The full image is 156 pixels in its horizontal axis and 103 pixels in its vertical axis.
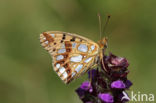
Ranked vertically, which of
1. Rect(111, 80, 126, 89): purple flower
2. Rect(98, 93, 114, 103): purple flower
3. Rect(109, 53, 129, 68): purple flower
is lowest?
Rect(98, 93, 114, 103): purple flower

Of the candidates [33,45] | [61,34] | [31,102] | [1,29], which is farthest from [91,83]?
[1,29]

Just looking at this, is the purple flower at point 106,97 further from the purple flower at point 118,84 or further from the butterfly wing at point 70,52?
Result: the butterfly wing at point 70,52

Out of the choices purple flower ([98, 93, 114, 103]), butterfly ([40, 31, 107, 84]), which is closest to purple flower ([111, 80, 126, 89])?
purple flower ([98, 93, 114, 103])

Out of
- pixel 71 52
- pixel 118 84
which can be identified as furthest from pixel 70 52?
pixel 118 84

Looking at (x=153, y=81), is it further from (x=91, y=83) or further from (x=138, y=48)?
(x=91, y=83)

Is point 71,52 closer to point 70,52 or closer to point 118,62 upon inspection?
point 70,52

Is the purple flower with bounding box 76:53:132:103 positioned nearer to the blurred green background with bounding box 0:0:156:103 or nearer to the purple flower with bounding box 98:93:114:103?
the purple flower with bounding box 98:93:114:103

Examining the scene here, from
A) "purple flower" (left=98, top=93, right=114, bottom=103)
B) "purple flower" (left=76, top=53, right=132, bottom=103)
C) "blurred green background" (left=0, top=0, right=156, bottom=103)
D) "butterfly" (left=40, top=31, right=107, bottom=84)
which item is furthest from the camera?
"blurred green background" (left=0, top=0, right=156, bottom=103)

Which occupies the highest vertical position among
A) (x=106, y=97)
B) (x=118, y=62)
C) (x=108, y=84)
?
(x=118, y=62)
